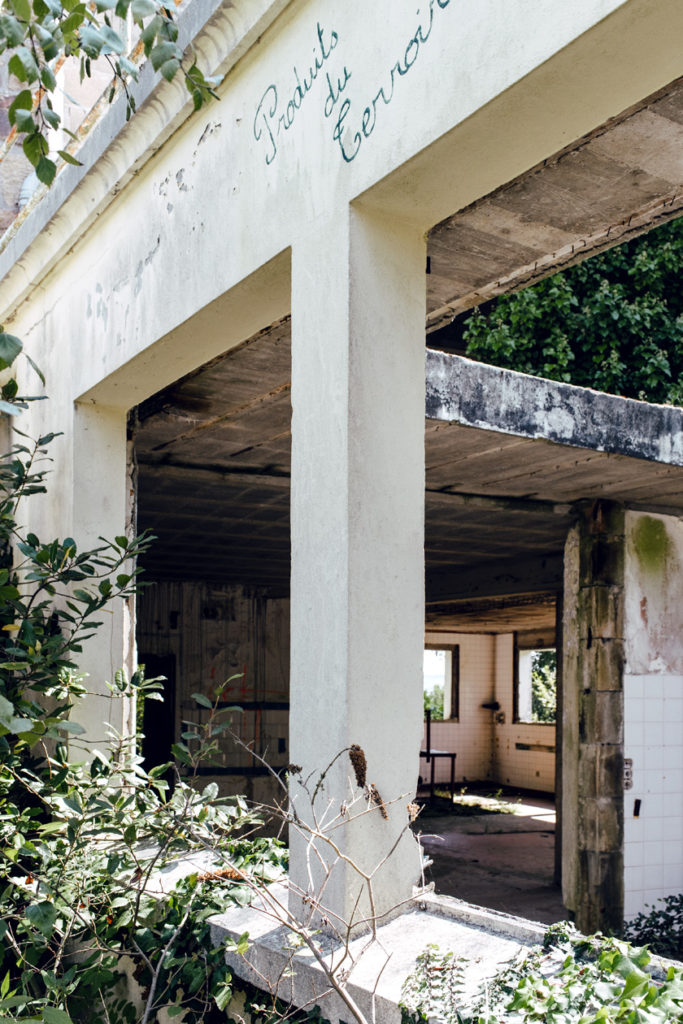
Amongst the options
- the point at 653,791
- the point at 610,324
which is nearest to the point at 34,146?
the point at 653,791

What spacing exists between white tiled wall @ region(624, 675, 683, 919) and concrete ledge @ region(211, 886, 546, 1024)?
4421mm

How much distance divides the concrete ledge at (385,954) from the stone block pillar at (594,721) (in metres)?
4.21

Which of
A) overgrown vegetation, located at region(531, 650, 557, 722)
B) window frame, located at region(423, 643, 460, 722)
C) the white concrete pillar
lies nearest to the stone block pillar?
the white concrete pillar

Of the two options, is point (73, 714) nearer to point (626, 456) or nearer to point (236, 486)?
point (236, 486)

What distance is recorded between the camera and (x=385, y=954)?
240 centimetres

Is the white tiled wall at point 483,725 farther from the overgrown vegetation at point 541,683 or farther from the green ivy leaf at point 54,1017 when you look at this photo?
the green ivy leaf at point 54,1017

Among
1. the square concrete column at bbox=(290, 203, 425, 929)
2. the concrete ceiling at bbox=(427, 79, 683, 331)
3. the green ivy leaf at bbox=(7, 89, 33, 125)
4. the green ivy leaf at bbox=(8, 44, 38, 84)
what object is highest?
the green ivy leaf at bbox=(8, 44, 38, 84)

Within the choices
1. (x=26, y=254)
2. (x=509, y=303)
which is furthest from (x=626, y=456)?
(x=509, y=303)

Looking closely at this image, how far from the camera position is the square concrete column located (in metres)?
2.56

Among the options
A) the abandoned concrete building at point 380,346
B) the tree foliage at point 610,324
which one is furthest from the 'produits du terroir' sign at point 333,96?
the tree foliage at point 610,324

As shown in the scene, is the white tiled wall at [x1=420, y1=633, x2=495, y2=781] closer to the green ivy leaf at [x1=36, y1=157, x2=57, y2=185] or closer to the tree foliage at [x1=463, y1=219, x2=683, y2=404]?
the tree foliage at [x1=463, y1=219, x2=683, y2=404]

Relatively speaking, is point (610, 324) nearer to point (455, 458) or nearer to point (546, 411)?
point (455, 458)

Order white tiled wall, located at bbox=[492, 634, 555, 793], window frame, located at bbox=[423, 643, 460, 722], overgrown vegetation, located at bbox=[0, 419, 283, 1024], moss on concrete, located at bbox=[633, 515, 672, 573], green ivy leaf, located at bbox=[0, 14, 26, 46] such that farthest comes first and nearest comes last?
window frame, located at bbox=[423, 643, 460, 722] → white tiled wall, located at bbox=[492, 634, 555, 793] → moss on concrete, located at bbox=[633, 515, 672, 573] → overgrown vegetation, located at bbox=[0, 419, 283, 1024] → green ivy leaf, located at bbox=[0, 14, 26, 46]

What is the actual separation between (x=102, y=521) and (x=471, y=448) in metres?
1.97
